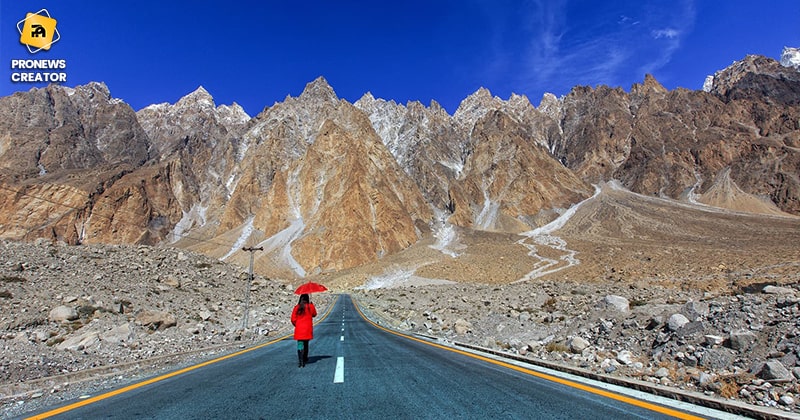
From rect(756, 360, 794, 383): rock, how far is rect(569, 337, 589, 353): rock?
5.13m

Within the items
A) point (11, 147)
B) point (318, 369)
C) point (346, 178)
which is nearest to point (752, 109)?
point (346, 178)

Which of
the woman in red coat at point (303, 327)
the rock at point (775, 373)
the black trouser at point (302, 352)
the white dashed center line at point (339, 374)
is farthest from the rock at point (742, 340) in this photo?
the black trouser at point (302, 352)

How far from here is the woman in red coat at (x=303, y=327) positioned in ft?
31.8

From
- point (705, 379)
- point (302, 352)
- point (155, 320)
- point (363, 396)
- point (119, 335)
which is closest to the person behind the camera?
point (363, 396)

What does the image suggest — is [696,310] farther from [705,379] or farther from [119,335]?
[119,335]

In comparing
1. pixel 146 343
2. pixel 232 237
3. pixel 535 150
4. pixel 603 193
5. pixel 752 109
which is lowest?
pixel 146 343

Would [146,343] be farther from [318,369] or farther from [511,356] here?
[511,356]

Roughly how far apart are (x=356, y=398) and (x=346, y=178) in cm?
13563

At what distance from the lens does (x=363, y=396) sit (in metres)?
6.20

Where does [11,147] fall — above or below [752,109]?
below

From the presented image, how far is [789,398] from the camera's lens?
5723mm

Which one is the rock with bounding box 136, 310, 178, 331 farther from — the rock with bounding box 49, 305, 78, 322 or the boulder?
the boulder

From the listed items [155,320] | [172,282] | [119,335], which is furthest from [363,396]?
[172,282]

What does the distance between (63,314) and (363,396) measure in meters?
15.7
